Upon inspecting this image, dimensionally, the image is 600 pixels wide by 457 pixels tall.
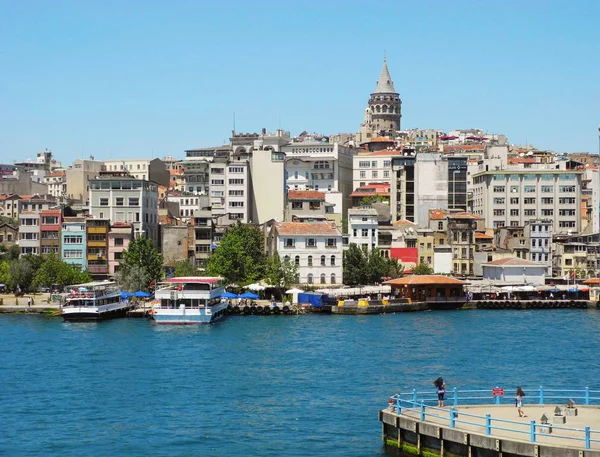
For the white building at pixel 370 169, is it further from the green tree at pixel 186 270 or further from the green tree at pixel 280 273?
the green tree at pixel 280 273

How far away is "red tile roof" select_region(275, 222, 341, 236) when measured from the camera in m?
103

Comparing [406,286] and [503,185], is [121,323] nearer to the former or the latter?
[406,286]

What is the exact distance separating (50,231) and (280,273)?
2770 centimetres

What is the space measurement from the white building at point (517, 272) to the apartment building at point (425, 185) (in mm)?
28232

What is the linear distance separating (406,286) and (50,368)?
155 ft

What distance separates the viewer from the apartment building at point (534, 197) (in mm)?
134875

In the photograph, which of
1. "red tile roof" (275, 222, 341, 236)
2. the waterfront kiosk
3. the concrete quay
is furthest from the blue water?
"red tile roof" (275, 222, 341, 236)

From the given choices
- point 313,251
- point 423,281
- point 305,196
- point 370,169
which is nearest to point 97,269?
point 313,251

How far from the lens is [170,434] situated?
40.4 metres

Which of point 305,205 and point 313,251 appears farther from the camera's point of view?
point 305,205

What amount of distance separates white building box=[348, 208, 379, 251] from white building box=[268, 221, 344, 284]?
377 inches

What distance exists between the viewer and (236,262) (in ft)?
324

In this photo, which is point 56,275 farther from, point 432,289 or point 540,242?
point 540,242

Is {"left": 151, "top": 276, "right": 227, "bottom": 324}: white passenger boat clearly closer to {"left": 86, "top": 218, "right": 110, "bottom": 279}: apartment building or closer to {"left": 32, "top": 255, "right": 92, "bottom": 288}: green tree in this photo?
{"left": 32, "top": 255, "right": 92, "bottom": 288}: green tree
